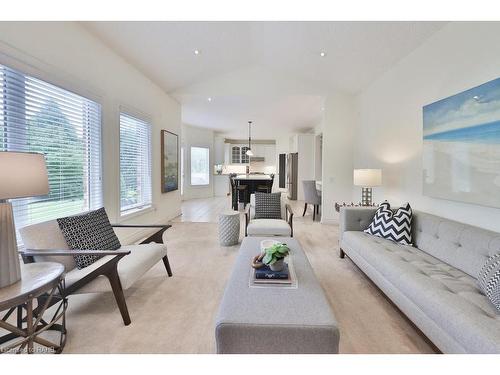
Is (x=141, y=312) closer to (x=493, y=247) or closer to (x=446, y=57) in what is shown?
(x=493, y=247)

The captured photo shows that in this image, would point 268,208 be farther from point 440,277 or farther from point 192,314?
point 440,277

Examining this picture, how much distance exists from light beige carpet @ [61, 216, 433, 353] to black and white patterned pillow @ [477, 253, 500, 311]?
0.52m

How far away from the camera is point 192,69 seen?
16.4 ft

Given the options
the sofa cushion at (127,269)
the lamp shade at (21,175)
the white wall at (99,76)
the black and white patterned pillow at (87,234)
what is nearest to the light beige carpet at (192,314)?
the sofa cushion at (127,269)

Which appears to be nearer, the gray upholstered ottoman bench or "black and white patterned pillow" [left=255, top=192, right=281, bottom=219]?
the gray upholstered ottoman bench

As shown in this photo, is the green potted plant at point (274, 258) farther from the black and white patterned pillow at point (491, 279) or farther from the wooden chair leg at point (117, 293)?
the black and white patterned pillow at point (491, 279)

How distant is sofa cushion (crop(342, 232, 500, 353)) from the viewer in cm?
131

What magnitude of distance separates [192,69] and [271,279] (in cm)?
446

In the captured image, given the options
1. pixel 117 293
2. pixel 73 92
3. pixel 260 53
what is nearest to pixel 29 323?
pixel 117 293

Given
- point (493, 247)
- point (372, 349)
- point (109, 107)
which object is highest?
point (109, 107)

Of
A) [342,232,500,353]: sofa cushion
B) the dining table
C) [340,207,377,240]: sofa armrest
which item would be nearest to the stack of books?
[342,232,500,353]: sofa cushion

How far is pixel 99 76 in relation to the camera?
342cm

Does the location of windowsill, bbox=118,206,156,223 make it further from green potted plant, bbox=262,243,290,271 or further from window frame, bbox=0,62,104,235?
green potted plant, bbox=262,243,290,271
